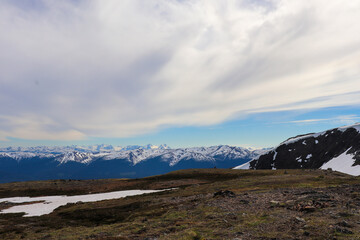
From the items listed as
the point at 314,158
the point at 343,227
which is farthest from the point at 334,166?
the point at 343,227

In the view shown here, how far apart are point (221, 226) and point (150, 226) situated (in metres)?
7.09

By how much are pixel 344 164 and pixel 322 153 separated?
36.1 metres

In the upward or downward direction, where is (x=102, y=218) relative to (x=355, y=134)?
downward

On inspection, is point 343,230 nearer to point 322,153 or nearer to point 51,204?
point 51,204

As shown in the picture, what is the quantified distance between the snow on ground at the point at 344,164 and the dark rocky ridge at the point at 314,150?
2.63 m

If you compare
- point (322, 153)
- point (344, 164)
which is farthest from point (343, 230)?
point (322, 153)

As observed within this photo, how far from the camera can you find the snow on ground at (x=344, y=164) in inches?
3753

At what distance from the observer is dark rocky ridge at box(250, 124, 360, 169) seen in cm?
12988

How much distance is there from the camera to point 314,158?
14450 cm

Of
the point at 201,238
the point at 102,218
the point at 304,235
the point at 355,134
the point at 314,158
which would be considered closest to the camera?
the point at 304,235

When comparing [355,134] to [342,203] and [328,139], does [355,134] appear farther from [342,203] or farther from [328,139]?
[342,203]

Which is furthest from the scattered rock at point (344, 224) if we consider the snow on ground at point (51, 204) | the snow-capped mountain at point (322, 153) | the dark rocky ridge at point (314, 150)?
the dark rocky ridge at point (314, 150)

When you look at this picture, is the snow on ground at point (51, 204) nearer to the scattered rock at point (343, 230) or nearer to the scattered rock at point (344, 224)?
the scattered rock at point (344, 224)

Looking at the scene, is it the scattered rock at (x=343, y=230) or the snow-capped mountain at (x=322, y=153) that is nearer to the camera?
the scattered rock at (x=343, y=230)
